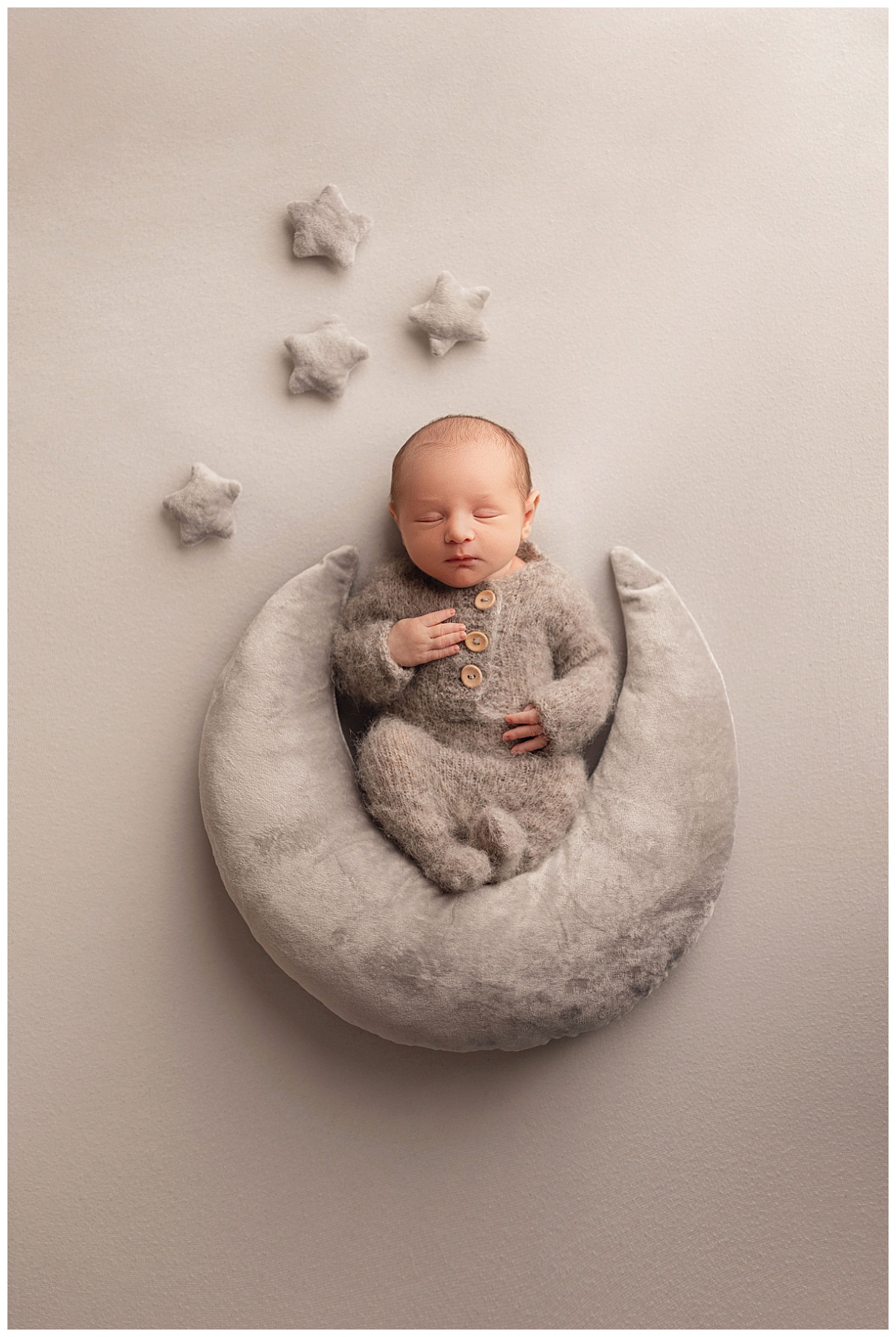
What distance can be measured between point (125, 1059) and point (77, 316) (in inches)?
46.2

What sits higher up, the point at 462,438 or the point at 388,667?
the point at 462,438

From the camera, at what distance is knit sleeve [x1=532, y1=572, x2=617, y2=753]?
1324mm

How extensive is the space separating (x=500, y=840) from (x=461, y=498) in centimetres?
47

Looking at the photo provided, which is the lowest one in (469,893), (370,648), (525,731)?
(469,893)

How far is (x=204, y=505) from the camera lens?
58.0 inches

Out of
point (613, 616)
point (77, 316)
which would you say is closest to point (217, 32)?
point (77, 316)

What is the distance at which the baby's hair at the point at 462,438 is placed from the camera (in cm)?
134

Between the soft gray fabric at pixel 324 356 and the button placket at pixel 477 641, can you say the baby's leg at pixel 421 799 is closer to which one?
the button placket at pixel 477 641

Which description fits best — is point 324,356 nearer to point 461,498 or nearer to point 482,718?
point 461,498

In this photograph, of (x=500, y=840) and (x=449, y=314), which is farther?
(x=449, y=314)

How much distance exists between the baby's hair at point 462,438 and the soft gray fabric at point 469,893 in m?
0.16

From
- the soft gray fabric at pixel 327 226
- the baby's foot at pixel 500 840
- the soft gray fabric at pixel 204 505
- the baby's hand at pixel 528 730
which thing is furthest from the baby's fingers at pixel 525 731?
the soft gray fabric at pixel 327 226

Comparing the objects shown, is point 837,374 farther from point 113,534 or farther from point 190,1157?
point 190,1157

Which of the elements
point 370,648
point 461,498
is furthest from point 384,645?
point 461,498
